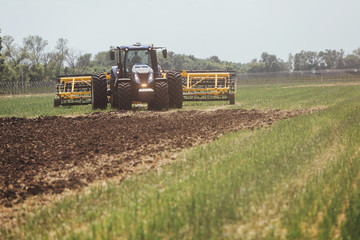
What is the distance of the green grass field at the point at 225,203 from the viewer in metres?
4.04

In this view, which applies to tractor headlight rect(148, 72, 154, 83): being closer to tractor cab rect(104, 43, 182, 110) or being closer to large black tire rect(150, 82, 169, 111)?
tractor cab rect(104, 43, 182, 110)

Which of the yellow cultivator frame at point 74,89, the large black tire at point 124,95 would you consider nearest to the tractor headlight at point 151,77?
the large black tire at point 124,95

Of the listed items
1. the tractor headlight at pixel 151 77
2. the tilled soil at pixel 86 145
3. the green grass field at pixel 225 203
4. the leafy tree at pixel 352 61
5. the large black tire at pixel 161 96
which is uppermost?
the leafy tree at pixel 352 61

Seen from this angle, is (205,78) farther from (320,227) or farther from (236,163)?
(320,227)

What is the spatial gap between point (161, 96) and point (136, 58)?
2092mm

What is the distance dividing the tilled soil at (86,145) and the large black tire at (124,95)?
66.5 inches

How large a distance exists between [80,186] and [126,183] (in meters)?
0.75

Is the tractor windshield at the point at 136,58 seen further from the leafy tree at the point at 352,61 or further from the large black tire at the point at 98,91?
the leafy tree at the point at 352,61

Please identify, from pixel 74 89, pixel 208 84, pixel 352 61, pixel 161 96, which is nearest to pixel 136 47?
pixel 161 96

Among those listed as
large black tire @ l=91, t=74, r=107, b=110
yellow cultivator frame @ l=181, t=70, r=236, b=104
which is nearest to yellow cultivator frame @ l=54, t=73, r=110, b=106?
large black tire @ l=91, t=74, r=107, b=110

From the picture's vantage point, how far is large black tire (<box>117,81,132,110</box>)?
1795cm

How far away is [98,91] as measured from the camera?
20.2 m

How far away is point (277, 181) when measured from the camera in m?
5.41

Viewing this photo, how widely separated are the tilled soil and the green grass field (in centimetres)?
99
